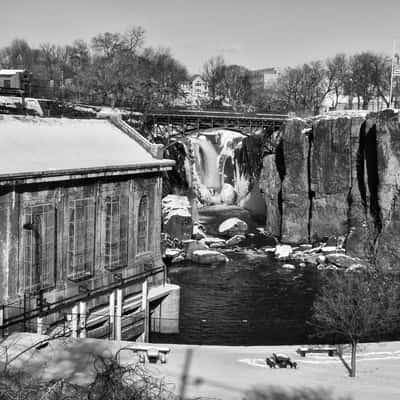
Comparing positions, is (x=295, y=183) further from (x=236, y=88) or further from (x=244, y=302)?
(x=236, y=88)

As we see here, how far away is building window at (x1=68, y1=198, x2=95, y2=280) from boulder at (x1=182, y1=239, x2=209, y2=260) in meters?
24.1

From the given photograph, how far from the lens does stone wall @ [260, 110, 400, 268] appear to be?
48.9 metres

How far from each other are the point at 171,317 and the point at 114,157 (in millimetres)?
7234

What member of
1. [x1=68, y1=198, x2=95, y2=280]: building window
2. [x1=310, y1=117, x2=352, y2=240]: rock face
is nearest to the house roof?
[x1=68, y1=198, x2=95, y2=280]: building window

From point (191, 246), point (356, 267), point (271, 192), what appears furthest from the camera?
point (271, 192)

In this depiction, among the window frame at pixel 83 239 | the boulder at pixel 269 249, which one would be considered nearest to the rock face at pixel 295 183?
the boulder at pixel 269 249

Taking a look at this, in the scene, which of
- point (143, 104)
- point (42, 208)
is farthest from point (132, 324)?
point (143, 104)

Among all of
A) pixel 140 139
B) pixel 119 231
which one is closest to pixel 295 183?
pixel 140 139

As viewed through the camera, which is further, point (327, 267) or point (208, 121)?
point (208, 121)

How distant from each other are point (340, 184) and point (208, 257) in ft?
47.6

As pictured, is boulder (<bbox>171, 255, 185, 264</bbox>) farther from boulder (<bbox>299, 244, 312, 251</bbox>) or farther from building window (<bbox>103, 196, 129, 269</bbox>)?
building window (<bbox>103, 196, 129, 269</bbox>)

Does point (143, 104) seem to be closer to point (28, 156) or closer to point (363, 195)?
point (363, 195)

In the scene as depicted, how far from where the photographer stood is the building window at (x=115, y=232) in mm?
24219

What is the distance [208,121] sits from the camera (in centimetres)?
6406
